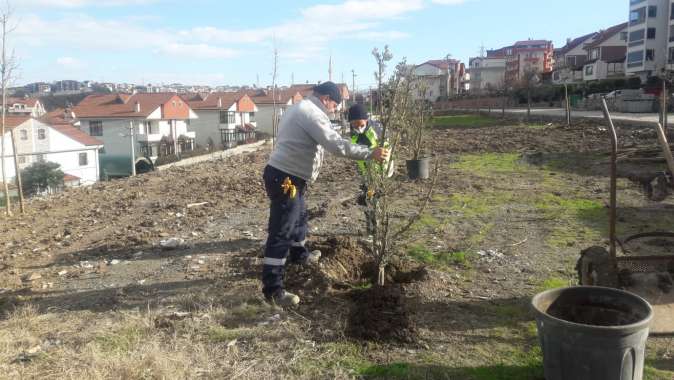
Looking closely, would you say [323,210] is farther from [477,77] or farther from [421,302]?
[477,77]

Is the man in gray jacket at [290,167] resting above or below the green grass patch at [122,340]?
above

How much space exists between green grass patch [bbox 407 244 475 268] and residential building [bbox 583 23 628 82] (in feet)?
226

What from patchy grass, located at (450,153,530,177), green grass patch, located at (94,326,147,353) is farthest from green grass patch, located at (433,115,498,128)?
green grass patch, located at (94,326,147,353)

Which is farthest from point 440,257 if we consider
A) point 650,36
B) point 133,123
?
point 650,36

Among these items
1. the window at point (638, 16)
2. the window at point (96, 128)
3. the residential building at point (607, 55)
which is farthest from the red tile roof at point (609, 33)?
the window at point (96, 128)

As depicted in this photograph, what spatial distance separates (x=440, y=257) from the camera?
17.7ft

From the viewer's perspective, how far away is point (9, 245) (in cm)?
697

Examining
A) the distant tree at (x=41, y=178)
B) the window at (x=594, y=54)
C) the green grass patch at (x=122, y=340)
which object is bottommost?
the distant tree at (x=41, y=178)

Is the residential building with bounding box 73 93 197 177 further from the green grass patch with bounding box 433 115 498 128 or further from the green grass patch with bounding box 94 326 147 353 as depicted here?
the green grass patch with bounding box 94 326 147 353

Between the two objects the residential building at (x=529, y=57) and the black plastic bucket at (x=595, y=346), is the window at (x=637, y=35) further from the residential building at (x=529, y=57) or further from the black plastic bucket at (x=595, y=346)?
the black plastic bucket at (x=595, y=346)

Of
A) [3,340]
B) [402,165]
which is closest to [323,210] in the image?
[3,340]

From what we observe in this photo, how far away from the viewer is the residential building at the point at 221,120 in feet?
205

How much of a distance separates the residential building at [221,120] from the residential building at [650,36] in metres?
45.3

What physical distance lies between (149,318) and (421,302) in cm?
206
